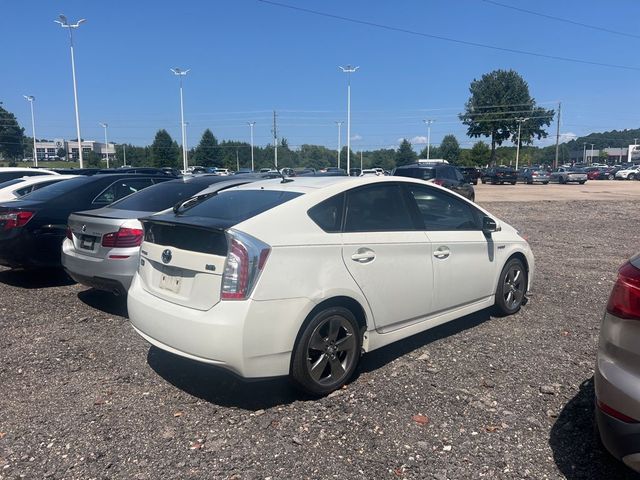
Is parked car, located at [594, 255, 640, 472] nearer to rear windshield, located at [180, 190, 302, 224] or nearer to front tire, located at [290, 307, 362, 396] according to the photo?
front tire, located at [290, 307, 362, 396]

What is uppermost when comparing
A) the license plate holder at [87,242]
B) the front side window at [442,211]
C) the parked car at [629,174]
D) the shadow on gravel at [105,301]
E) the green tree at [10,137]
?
the green tree at [10,137]

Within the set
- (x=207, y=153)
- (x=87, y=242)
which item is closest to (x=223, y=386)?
(x=87, y=242)

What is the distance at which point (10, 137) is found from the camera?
107188mm

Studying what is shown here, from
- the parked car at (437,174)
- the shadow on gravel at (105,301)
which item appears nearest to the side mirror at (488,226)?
the shadow on gravel at (105,301)

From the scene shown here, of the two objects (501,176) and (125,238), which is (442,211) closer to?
(125,238)

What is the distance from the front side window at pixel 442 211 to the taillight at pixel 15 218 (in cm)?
493

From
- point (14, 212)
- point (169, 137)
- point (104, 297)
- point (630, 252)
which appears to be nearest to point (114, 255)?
point (104, 297)

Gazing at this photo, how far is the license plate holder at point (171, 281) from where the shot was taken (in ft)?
12.2

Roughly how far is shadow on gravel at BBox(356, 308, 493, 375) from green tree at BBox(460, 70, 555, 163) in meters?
80.1

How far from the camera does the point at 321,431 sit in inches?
132

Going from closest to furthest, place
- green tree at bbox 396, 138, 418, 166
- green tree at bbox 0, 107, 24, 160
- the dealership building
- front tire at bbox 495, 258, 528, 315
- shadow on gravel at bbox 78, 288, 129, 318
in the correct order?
front tire at bbox 495, 258, 528, 315, shadow on gravel at bbox 78, 288, 129, 318, green tree at bbox 396, 138, 418, 166, green tree at bbox 0, 107, 24, 160, the dealership building

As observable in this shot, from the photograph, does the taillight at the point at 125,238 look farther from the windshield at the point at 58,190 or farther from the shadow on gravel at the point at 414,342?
the shadow on gravel at the point at 414,342

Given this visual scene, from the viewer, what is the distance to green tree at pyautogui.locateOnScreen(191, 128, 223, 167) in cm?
9800

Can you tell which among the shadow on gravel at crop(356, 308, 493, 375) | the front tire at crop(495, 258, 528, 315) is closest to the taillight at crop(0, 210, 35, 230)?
the shadow on gravel at crop(356, 308, 493, 375)
